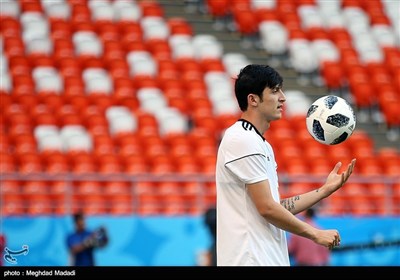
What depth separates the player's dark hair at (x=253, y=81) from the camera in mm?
4664

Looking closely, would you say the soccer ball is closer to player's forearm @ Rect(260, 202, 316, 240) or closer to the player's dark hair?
the player's dark hair

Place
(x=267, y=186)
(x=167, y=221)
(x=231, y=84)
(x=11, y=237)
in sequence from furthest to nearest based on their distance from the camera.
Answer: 1. (x=231, y=84)
2. (x=167, y=221)
3. (x=11, y=237)
4. (x=267, y=186)

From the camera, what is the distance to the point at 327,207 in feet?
40.3

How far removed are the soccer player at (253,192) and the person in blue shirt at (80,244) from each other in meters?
6.22

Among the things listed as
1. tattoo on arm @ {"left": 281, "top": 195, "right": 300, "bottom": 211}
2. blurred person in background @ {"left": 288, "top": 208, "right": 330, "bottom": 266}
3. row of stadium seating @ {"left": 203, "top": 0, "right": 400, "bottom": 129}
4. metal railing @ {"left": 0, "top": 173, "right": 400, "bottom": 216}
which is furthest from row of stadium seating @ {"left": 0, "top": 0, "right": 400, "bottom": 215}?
tattoo on arm @ {"left": 281, "top": 195, "right": 300, "bottom": 211}

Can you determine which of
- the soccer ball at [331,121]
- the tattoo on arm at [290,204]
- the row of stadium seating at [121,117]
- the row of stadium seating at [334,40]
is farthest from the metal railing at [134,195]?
the tattoo on arm at [290,204]

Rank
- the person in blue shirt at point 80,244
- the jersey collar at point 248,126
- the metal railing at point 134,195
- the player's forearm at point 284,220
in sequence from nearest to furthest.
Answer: the player's forearm at point 284,220 → the jersey collar at point 248,126 → the person in blue shirt at point 80,244 → the metal railing at point 134,195

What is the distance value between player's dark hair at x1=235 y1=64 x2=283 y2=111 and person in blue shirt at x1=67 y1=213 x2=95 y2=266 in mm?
6232

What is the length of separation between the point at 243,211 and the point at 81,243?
6.38 m

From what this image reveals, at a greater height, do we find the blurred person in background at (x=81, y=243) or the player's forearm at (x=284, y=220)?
the blurred person in background at (x=81, y=243)

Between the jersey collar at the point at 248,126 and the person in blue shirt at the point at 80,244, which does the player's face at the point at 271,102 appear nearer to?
the jersey collar at the point at 248,126

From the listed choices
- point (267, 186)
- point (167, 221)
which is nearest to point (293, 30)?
point (167, 221)
